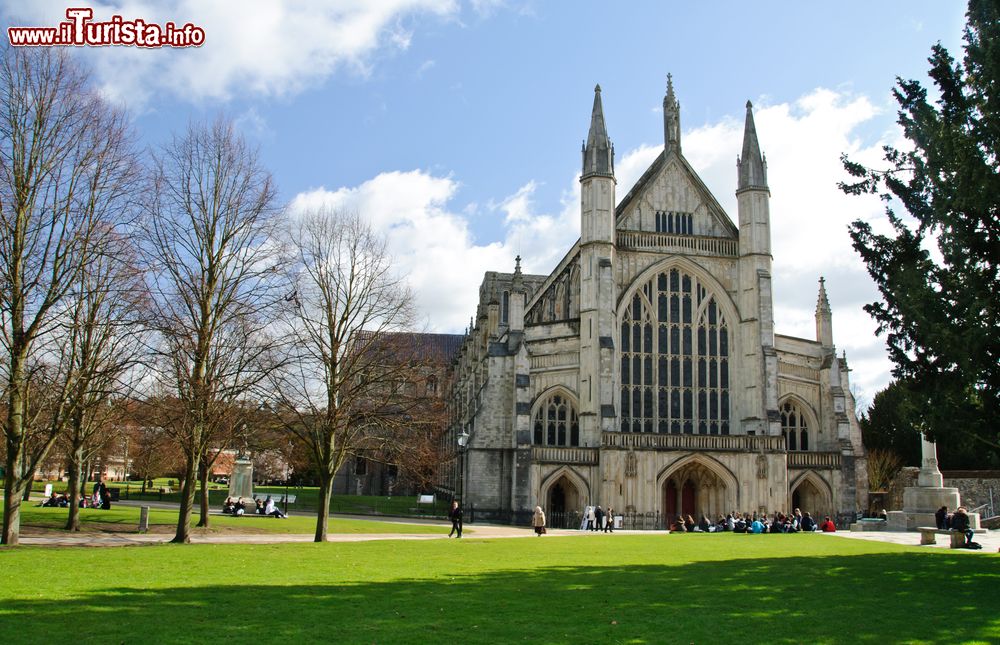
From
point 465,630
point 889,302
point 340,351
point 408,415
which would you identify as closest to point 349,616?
point 465,630

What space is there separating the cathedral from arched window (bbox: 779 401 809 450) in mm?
78

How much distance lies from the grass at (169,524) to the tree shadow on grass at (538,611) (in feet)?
55.0

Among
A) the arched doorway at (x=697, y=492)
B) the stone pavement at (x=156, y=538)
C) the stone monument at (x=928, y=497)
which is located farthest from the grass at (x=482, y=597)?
the arched doorway at (x=697, y=492)

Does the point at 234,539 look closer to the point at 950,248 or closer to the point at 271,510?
the point at 271,510

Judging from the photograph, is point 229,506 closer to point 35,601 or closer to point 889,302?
point 35,601

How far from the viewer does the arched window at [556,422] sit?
142ft

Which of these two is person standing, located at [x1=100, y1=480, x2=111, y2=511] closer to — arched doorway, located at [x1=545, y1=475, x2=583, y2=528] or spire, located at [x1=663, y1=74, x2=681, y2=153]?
arched doorway, located at [x1=545, y1=475, x2=583, y2=528]

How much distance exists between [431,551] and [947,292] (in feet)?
43.7

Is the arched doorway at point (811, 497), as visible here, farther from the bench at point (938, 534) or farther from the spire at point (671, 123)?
the spire at point (671, 123)

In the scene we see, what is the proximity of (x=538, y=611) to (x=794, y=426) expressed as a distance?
122 feet

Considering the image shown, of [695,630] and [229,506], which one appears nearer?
[695,630]

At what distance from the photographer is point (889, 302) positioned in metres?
16.9

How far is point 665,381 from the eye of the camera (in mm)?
43844

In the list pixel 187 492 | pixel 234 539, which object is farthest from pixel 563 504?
pixel 187 492
